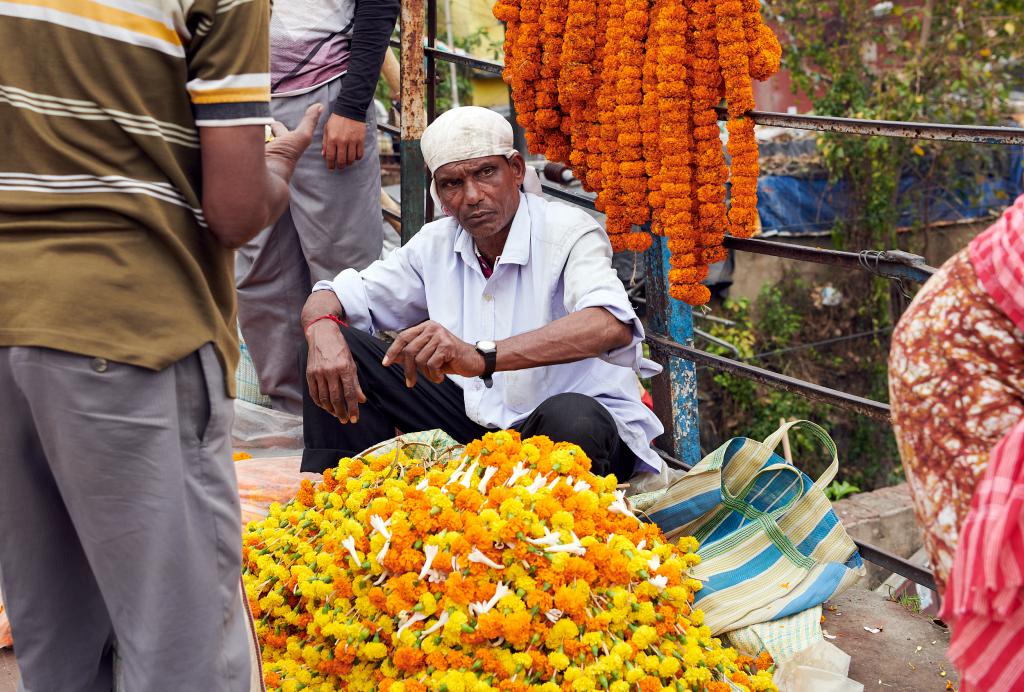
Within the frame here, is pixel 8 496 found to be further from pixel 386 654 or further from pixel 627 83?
pixel 627 83

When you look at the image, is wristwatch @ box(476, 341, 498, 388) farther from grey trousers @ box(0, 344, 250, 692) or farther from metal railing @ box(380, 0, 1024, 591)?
grey trousers @ box(0, 344, 250, 692)

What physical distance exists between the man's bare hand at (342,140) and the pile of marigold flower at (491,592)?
1424mm

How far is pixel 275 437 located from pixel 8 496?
7.22 feet

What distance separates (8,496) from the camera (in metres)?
1.59

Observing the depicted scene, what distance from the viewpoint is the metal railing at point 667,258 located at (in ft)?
7.90

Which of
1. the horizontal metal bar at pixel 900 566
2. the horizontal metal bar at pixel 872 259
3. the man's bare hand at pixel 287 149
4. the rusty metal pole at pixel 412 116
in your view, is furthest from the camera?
the rusty metal pole at pixel 412 116

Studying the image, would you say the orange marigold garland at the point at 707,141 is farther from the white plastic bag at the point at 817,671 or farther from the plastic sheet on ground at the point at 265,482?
the plastic sheet on ground at the point at 265,482

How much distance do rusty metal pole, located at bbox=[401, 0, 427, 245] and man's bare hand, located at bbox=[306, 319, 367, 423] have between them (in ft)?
3.93

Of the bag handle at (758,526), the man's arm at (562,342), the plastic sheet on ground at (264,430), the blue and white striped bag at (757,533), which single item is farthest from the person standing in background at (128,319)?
the plastic sheet on ground at (264,430)

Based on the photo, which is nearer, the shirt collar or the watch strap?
the watch strap

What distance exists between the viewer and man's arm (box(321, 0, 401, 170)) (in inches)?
134

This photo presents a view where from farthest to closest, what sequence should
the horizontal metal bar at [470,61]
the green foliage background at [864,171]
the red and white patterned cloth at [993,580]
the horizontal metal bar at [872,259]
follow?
the green foliage background at [864,171], the horizontal metal bar at [470,61], the horizontal metal bar at [872,259], the red and white patterned cloth at [993,580]

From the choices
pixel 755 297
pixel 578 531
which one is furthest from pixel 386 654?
pixel 755 297

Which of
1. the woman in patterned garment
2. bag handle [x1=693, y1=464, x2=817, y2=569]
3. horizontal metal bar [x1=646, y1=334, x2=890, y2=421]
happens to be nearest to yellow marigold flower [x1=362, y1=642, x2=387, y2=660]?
bag handle [x1=693, y1=464, x2=817, y2=569]
